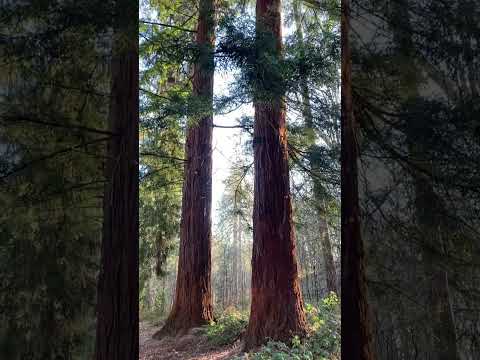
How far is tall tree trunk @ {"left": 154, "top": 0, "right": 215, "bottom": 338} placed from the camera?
6.51 meters

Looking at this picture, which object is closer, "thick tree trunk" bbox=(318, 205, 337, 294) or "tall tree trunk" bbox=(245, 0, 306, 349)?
"tall tree trunk" bbox=(245, 0, 306, 349)

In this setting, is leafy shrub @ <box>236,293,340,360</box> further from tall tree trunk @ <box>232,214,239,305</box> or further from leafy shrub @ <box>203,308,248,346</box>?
tall tree trunk @ <box>232,214,239,305</box>

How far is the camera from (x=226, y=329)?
5926 millimetres

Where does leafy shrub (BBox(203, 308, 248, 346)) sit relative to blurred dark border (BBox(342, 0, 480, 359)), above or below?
below

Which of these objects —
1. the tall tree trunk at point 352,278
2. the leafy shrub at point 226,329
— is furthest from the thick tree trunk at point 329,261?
the tall tree trunk at point 352,278

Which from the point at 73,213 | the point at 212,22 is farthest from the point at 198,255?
the point at 73,213

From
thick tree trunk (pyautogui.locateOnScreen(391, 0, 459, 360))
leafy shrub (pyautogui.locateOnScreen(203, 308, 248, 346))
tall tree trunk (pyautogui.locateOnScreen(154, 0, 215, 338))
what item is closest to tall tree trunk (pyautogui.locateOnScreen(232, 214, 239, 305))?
tall tree trunk (pyautogui.locateOnScreen(154, 0, 215, 338))

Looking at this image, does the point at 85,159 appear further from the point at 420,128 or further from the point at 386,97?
the point at 420,128

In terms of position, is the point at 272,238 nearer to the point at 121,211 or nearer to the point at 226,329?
the point at 226,329

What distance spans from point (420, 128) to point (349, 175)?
55 cm

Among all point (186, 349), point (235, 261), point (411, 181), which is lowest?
point (186, 349)

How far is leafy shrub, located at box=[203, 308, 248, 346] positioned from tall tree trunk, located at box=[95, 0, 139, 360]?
3729 mm

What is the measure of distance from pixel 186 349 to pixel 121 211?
13.5 ft

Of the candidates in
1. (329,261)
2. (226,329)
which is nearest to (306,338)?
(226,329)
